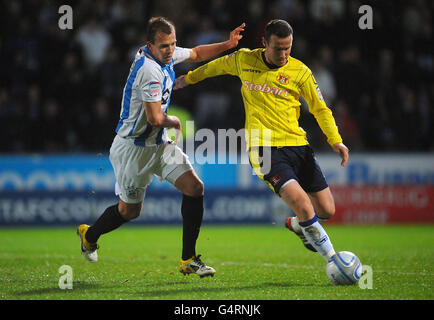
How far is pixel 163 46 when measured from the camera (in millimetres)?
6531

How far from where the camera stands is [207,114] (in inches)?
554

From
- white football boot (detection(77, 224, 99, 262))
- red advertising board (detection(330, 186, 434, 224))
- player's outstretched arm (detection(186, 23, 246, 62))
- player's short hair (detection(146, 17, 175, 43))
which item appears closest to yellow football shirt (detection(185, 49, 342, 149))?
player's outstretched arm (detection(186, 23, 246, 62))

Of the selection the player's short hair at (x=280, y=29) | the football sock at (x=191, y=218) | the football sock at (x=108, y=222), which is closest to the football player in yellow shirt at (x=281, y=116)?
the player's short hair at (x=280, y=29)

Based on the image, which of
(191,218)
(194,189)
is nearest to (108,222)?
(191,218)

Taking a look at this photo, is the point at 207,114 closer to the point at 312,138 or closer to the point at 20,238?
the point at 312,138

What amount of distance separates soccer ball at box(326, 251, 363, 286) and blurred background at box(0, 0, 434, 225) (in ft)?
24.5

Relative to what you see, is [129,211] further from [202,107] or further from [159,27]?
[202,107]

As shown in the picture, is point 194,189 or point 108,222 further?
point 108,222

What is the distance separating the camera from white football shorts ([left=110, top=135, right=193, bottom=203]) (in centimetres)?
686

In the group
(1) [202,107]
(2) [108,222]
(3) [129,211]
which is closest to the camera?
(3) [129,211]

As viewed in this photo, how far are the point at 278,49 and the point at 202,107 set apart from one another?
7.64m

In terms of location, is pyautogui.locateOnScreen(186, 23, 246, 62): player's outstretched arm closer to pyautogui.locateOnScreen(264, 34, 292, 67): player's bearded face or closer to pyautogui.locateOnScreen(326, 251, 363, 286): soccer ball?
pyautogui.locateOnScreen(264, 34, 292, 67): player's bearded face

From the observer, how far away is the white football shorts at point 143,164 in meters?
6.86

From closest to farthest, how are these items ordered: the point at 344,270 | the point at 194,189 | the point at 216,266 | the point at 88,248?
the point at 344,270 → the point at 194,189 → the point at 88,248 → the point at 216,266
